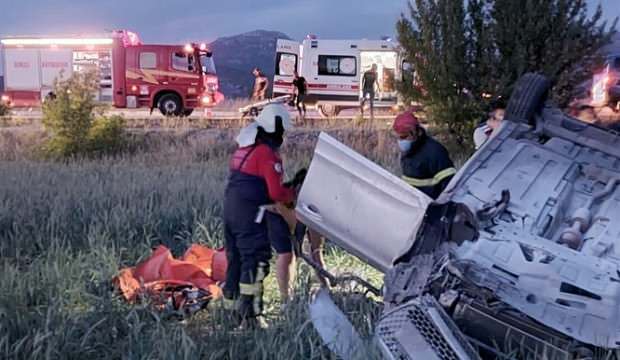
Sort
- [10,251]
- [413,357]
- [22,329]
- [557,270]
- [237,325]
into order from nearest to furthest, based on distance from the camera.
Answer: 1. [413,357]
2. [557,270]
3. [22,329]
4. [237,325]
5. [10,251]

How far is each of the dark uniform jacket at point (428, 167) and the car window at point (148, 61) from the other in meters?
16.2

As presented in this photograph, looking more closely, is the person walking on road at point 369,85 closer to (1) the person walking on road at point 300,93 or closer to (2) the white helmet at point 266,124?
(1) the person walking on road at point 300,93

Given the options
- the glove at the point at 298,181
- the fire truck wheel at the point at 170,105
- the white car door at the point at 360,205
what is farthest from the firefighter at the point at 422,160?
the fire truck wheel at the point at 170,105

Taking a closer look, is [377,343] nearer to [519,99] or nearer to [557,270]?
[557,270]

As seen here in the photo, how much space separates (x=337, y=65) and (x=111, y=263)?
1785 cm

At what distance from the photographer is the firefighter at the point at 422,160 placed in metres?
5.42

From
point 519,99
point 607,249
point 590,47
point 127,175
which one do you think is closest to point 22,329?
point 607,249

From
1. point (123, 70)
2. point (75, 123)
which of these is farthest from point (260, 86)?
point (75, 123)

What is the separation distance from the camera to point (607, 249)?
13.3ft

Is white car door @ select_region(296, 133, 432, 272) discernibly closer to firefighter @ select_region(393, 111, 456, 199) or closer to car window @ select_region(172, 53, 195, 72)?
firefighter @ select_region(393, 111, 456, 199)

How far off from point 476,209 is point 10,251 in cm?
371

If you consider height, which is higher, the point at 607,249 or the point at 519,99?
the point at 519,99

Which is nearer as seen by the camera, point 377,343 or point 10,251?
point 377,343

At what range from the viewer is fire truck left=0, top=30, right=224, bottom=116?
67.7ft
